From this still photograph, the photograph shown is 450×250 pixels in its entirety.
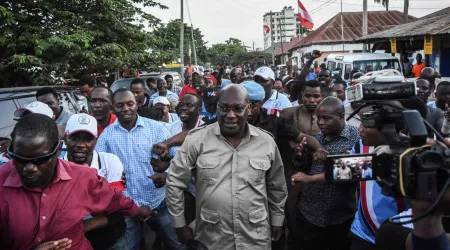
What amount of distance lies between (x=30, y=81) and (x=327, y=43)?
32915 mm

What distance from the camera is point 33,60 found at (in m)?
10.9

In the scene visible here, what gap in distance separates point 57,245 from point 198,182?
1.02 meters

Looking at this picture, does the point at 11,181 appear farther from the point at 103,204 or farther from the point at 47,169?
the point at 103,204

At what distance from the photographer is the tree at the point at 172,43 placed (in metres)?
17.1

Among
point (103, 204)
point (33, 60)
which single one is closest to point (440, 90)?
point (103, 204)

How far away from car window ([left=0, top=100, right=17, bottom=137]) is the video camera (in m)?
4.17

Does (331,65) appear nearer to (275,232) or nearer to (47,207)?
(275,232)

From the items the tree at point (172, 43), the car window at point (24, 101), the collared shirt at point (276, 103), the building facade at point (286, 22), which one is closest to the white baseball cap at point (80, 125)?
the collared shirt at point (276, 103)

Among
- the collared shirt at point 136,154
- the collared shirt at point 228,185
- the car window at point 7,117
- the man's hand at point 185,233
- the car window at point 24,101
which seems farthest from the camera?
the car window at point 24,101

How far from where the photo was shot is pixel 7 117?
4.85 m

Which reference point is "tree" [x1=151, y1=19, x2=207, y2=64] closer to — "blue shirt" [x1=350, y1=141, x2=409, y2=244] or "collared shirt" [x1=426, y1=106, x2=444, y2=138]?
"collared shirt" [x1=426, y1=106, x2=444, y2=138]

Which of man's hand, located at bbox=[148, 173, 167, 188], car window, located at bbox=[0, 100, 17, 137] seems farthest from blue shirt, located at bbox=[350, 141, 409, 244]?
car window, located at bbox=[0, 100, 17, 137]

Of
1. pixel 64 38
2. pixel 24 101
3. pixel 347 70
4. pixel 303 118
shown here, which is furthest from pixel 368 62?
pixel 24 101

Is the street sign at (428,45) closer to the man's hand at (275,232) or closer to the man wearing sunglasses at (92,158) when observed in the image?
the man's hand at (275,232)
